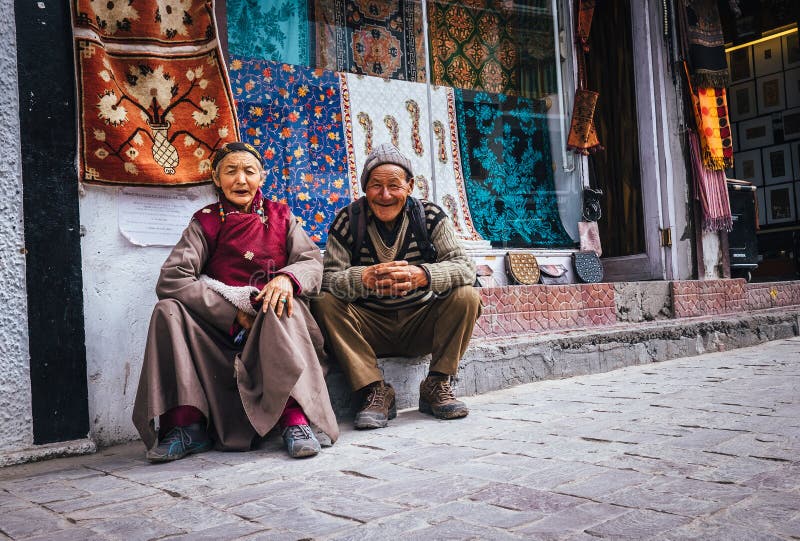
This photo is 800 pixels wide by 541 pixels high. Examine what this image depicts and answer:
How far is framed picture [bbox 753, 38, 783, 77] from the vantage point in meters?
11.5

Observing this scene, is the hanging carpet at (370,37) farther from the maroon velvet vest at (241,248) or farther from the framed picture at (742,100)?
the framed picture at (742,100)

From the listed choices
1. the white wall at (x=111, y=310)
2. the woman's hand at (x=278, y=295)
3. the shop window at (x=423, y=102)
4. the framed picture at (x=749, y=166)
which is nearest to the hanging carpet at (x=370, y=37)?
the shop window at (x=423, y=102)

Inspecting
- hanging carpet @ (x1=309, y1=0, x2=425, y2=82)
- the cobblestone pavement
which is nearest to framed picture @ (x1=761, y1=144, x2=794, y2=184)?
hanging carpet @ (x1=309, y1=0, x2=425, y2=82)

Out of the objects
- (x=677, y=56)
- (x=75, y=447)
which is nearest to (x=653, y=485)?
(x=75, y=447)

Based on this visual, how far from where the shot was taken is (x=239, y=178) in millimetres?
3213

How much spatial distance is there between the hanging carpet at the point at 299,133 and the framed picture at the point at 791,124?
9.47 m

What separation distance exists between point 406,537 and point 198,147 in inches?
103

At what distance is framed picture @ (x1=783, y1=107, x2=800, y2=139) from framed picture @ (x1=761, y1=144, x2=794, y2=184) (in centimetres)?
21

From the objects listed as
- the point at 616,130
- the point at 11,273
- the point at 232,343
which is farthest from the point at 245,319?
the point at 616,130

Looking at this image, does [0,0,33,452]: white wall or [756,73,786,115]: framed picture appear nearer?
[0,0,33,452]: white wall

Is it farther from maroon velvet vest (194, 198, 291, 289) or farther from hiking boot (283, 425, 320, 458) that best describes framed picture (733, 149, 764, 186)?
hiking boot (283, 425, 320, 458)

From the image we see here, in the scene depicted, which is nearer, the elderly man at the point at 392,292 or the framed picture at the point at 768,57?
the elderly man at the point at 392,292

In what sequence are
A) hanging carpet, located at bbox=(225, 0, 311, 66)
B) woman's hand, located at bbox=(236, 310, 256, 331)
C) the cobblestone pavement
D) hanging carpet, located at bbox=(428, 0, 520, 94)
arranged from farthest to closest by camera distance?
hanging carpet, located at bbox=(428, 0, 520, 94)
hanging carpet, located at bbox=(225, 0, 311, 66)
woman's hand, located at bbox=(236, 310, 256, 331)
the cobblestone pavement

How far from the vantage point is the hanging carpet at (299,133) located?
4902 mm
